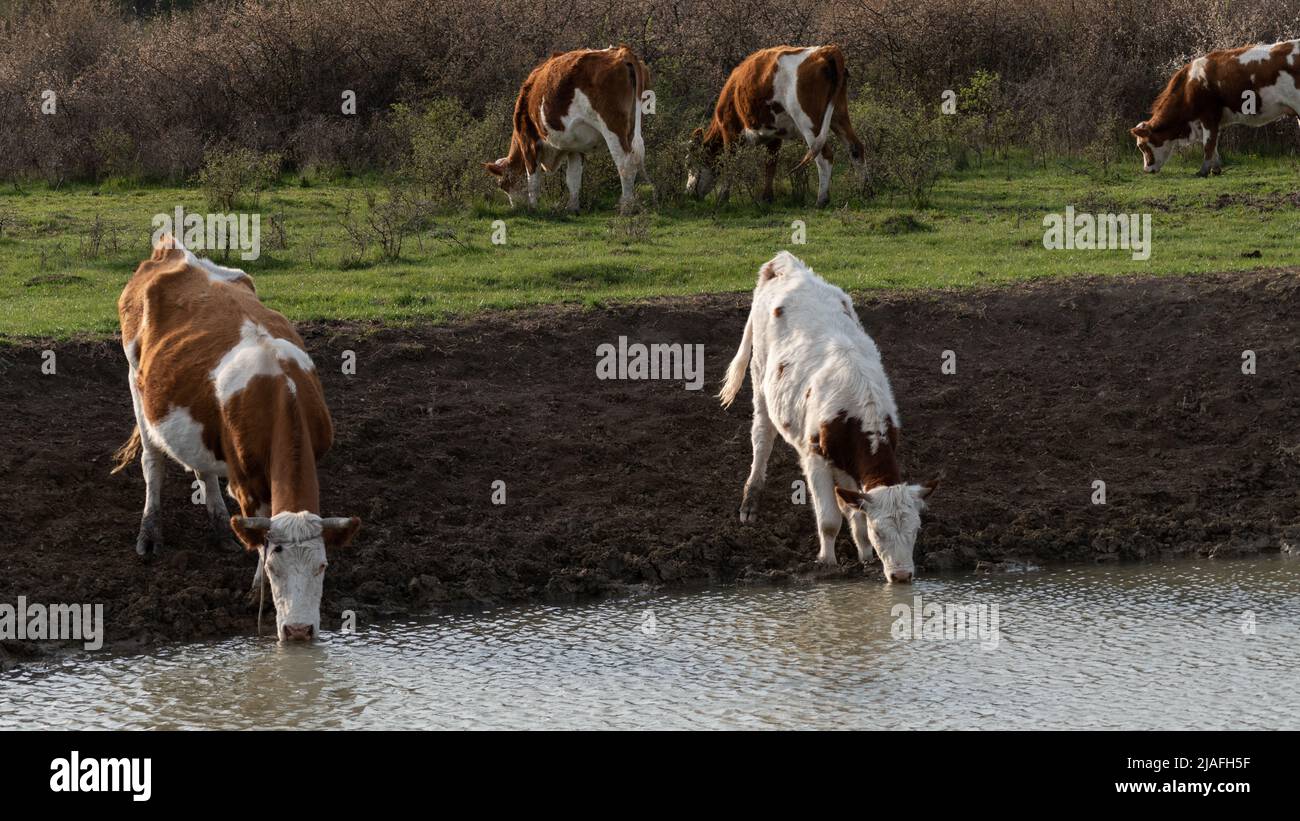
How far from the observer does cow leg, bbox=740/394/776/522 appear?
36.6ft

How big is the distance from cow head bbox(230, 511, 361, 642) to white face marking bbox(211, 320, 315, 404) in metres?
0.97

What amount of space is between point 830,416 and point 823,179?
9.87m

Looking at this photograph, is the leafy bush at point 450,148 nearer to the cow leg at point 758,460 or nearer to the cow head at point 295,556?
the cow leg at point 758,460

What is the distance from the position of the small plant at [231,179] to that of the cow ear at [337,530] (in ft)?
36.7

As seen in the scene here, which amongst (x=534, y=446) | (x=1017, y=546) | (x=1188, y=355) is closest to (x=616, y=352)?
(x=534, y=446)

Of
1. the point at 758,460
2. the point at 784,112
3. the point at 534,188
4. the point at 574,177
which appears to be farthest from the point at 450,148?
the point at 758,460

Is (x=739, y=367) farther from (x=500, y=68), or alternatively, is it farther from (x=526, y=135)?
(x=500, y=68)

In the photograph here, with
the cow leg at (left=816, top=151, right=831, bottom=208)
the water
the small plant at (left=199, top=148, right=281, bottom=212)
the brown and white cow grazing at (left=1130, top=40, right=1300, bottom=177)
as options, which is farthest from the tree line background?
the water

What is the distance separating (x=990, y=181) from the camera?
813 inches

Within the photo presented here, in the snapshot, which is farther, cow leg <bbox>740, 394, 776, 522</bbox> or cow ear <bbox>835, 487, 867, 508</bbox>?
cow leg <bbox>740, 394, 776, 522</bbox>

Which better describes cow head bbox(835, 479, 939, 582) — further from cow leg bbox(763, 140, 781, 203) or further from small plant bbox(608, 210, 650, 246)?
cow leg bbox(763, 140, 781, 203)

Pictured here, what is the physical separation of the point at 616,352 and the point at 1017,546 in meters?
3.83

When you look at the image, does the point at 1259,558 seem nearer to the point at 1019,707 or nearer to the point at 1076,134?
the point at 1019,707

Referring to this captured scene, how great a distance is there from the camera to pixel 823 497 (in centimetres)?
1025
